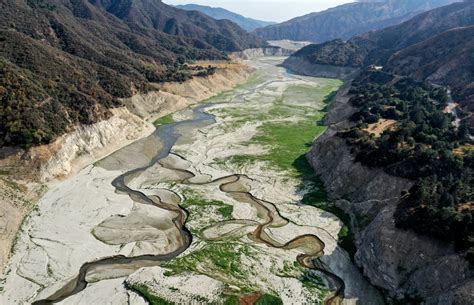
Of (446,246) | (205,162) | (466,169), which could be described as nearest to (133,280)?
(446,246)

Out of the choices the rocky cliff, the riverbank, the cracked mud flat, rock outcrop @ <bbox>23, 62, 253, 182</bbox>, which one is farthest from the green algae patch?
the rocky cliff

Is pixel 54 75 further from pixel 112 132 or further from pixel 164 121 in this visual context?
pixel 164 121

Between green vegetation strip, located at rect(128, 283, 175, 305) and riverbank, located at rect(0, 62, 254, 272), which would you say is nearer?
green vegetation strip, located at rect(128, 283, 175, 305)

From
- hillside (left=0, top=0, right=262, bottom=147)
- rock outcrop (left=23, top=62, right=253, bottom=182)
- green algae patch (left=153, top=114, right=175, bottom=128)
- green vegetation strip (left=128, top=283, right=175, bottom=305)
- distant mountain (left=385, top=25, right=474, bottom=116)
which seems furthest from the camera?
distant mountain (left=385, top=25, right=474, bottom=116)

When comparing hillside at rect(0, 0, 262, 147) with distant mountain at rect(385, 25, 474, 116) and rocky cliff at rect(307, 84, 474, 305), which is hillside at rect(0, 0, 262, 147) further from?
distant mountain at rect(385, 25, 474, 116)

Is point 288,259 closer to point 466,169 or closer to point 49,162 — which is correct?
point 466,169

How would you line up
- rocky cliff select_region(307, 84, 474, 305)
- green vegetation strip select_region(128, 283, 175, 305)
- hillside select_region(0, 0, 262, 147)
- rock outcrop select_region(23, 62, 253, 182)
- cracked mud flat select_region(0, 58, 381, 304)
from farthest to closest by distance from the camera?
hillside select_region(0, 0, 262, 147)
rock outcrop select_region(23, 62, 253, 182)
cracked mud flat select_region(0, 58, 381, 304)
green vegetation strip select_region(128, 283, 175, 305)
rocky cliff select_region(307, 84, 474, 305)

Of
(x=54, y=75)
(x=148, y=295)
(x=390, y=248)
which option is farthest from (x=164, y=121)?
(x=390, y=248)
